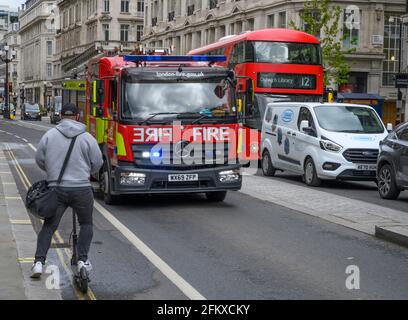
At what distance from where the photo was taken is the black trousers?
7.21 m

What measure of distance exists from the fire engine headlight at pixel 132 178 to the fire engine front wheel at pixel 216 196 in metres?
1.89

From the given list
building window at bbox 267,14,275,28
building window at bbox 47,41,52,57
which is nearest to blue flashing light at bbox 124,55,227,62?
building window at bbox 267,14,275,28

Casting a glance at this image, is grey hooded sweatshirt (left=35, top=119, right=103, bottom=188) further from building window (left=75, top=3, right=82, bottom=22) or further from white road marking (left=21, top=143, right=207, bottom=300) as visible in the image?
building window (left=75, top=3, right=82, bottom=22)

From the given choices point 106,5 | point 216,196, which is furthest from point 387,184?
point 106,5

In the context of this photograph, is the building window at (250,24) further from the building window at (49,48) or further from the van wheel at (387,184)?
the building window at (49,48)

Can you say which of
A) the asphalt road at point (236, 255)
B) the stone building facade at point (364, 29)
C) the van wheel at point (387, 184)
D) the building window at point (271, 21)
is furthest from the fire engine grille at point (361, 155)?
the building window at point (271, 21)

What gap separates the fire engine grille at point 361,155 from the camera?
1694 centimetres

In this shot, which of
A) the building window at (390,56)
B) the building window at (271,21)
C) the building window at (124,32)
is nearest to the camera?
the building window at (271,21)

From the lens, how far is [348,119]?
1778 centimetres

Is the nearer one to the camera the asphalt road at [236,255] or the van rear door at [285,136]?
the asphalt road at [236,255]

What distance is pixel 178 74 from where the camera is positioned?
13320 mm

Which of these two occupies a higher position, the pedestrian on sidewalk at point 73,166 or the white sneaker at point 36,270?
the pedestrian on sidewalk at point 73,166
